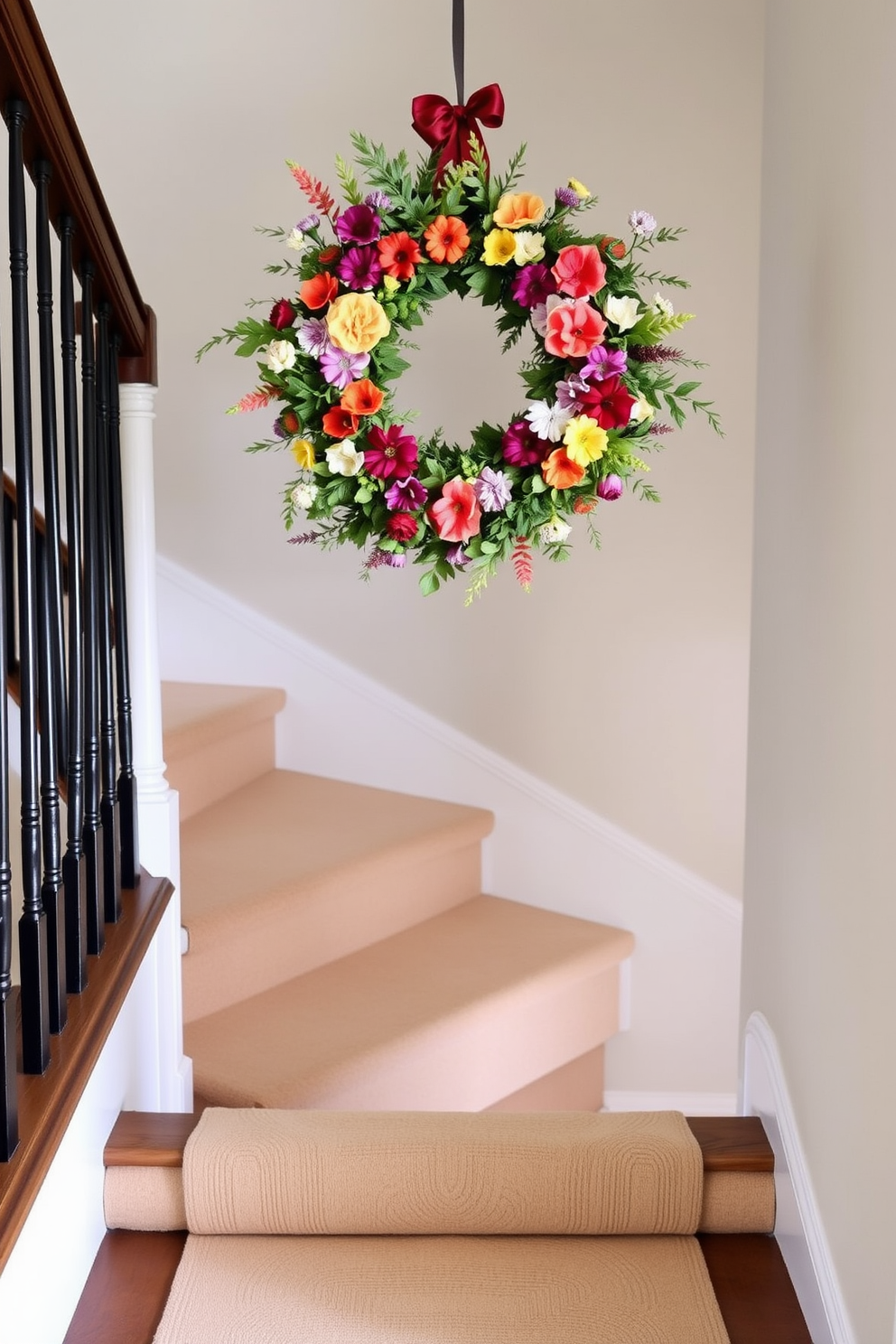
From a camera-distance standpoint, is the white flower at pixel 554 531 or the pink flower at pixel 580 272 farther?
the white flower at pixel 554 531

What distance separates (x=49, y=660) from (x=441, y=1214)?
88cm

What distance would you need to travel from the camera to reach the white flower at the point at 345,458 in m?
1.59

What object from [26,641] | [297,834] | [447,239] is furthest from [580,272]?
[297,834]

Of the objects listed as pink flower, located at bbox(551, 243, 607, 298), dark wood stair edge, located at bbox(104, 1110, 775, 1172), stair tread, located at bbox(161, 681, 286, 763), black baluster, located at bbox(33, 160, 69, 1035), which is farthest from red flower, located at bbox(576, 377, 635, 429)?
stair tread, located at bbox(161, 681, 286, 763)

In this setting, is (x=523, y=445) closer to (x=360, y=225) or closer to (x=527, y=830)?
(x=360, y=225)

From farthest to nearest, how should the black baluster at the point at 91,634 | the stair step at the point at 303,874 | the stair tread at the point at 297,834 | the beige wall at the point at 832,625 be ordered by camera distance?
the stair tread at the point at 297,834 → the stair step at the point at 303,874 → the black baluster at the point at 91,634 → the beige wall at the point at 832,625

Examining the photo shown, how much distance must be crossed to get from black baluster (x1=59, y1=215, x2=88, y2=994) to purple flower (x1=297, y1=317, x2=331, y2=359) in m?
0.32

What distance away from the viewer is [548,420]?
5.22 ft

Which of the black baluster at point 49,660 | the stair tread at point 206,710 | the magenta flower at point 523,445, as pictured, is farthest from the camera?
the stair tread at point 206,710

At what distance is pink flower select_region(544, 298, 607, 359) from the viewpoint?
1543mm

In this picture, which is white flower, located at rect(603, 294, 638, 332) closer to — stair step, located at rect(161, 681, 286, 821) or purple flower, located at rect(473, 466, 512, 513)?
purple flower, located at rect(473, 466, 512, 513)

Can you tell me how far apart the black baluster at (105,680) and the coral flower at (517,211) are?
72 cm

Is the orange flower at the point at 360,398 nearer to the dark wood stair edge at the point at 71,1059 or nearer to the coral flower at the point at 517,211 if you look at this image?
the coral flower at the point at 517,211

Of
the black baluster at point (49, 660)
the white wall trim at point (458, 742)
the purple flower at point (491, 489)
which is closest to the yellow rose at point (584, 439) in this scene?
the purple flower at point (491, 489)
